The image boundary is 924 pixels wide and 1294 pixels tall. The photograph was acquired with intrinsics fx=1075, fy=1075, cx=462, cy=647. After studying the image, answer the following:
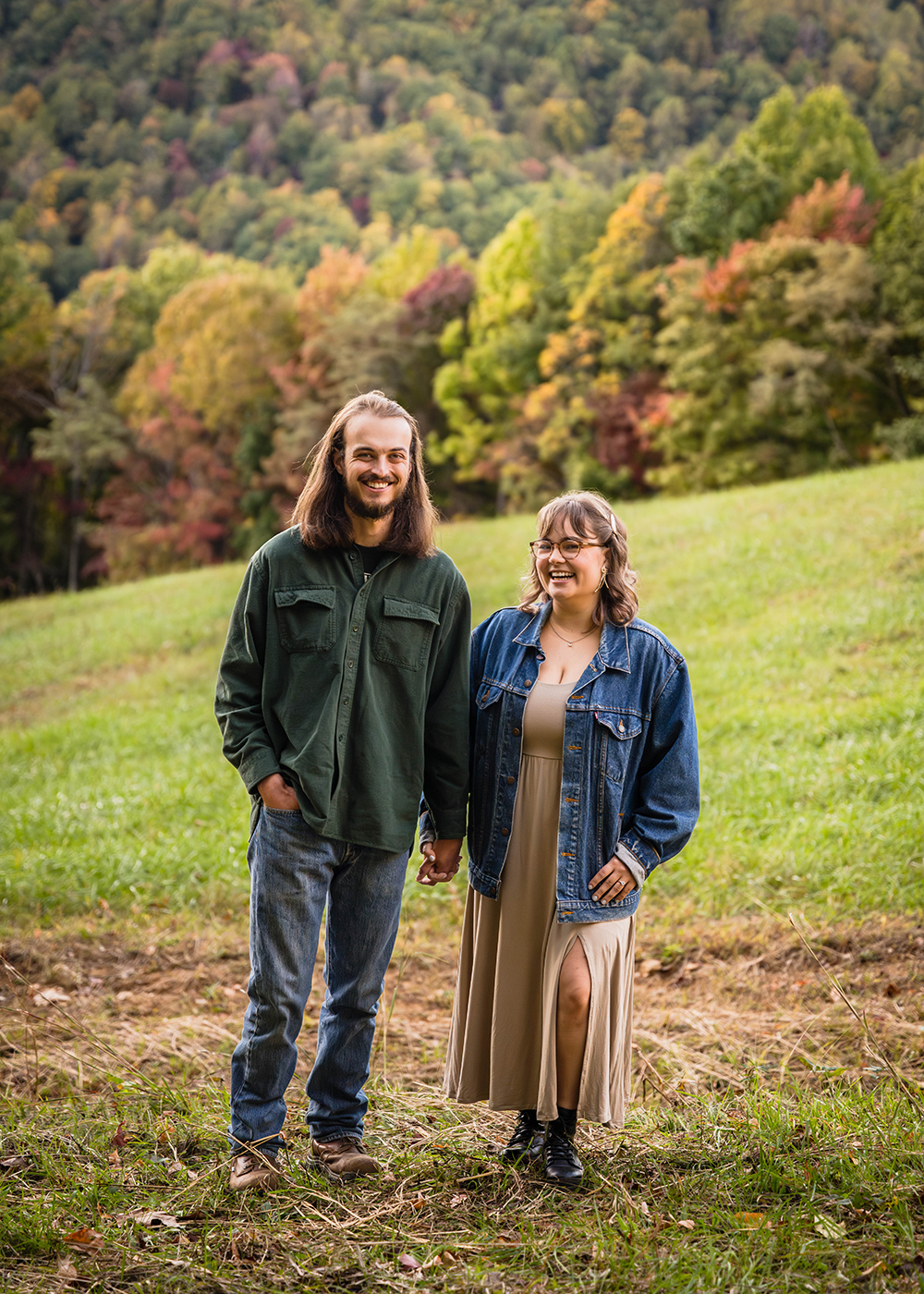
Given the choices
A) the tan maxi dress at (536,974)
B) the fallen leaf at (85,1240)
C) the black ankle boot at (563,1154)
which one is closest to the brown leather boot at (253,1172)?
the fallen leaf at (85,1240)

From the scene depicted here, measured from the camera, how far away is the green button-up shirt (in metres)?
3.22

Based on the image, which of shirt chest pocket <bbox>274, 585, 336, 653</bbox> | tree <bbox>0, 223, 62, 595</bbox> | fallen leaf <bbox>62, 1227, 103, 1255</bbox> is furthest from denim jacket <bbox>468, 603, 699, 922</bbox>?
tree <bbox>0, 223, 62, 595</bbox>

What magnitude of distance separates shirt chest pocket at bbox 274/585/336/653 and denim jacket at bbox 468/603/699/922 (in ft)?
1.81

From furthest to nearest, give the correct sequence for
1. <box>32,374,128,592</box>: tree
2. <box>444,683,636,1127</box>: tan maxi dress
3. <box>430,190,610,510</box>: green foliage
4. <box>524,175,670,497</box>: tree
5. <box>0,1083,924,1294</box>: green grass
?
<box>32,374,128,592</box>: tree, <box>430,190,610,510</box>: green foliage, <box>524,175,670,497</box>: tree, <box>444,683,636,1127</box>: tan maxi dress, <box>0,1083,924,1294</box>: green grass

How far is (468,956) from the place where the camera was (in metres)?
3.40

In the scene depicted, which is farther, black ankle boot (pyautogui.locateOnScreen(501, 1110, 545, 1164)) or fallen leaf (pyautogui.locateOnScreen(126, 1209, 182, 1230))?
black ankle boot (pyautogui.locateOnScreen(501, 1110, 545, 1164))

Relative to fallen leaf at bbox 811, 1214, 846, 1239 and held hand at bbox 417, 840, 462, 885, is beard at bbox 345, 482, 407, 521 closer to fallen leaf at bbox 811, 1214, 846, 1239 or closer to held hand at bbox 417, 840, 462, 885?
held hand at bbox 417, 840, 462, 885

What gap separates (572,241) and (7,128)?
67.3 m

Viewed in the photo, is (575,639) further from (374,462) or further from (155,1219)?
(155,1219)

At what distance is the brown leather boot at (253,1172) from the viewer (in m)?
3.14

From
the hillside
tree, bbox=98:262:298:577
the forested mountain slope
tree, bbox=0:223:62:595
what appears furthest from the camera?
the hillside

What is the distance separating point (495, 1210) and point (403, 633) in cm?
170

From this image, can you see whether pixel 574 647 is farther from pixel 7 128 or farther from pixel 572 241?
pixel 7 128

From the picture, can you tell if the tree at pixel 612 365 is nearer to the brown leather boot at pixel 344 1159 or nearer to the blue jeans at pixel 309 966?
the blue jeans at pixel 309 966
